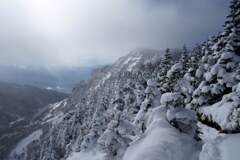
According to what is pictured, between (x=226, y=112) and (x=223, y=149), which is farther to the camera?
(x=226, y=112)

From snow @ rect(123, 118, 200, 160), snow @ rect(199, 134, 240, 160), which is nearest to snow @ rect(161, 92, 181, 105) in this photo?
snow @ rect(123, 118, 200, 160)

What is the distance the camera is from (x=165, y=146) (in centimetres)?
1014

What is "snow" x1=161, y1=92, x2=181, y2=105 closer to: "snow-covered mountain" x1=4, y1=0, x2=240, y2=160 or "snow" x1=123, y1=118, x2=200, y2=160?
"snow-covered mountain" x1=4, y1=0, x2=240, y2=160

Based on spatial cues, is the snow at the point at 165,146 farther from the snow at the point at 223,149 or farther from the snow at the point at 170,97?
the snow at the point at 170,97

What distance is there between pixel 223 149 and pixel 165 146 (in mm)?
2924

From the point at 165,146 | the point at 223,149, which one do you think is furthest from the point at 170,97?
the point at 223,149

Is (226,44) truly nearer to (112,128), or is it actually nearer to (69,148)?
(112,128)

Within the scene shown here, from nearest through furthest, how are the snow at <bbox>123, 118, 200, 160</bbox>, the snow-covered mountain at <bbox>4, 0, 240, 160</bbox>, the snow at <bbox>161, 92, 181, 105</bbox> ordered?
the snow at <bbox>123, 118, 200, 160</bbox> → the snow-covered mountain at <bbox>4, 0, 240, 160</bbox> → the snow at <bbox>161, 92, 181, 105</bbox>

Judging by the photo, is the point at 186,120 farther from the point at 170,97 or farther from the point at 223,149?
the point at 223,149

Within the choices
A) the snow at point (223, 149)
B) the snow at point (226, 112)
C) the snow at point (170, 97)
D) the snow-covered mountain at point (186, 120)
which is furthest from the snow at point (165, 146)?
the snow at point (226, 112)

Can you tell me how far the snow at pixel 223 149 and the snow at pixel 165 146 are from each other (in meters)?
0.67

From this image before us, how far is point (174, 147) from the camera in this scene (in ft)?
33.7

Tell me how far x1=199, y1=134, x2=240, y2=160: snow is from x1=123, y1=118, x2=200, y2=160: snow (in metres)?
0.67

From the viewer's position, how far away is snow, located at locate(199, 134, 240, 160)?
9.08 metres
